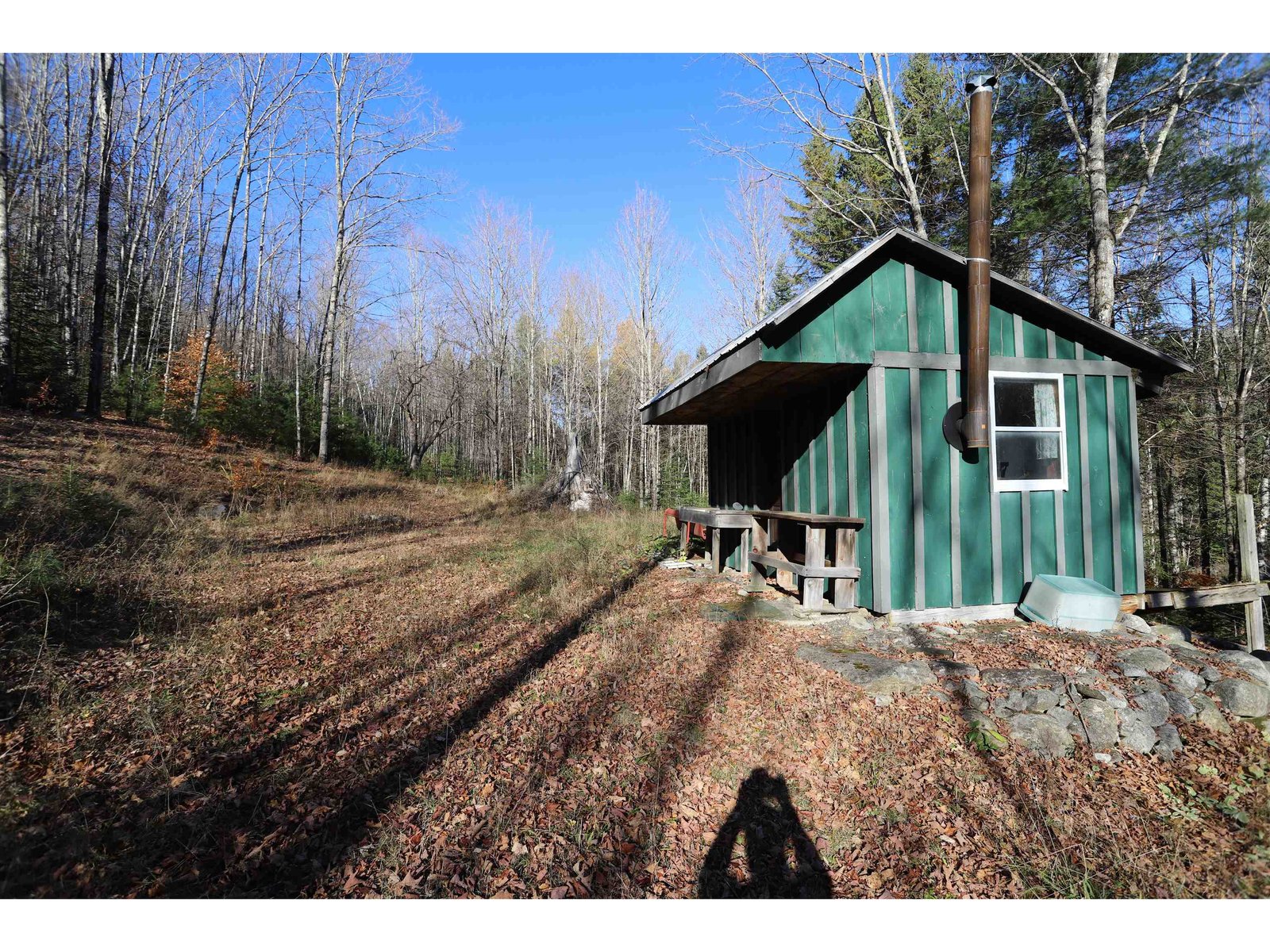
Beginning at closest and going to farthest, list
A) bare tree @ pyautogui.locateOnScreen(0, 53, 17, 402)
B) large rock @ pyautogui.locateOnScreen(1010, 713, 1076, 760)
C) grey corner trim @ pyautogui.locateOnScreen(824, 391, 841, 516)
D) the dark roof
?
large rock @ pyautogui.locateOnScreen(1010, 713, 1076, 760) < the dark roof < grey corner trim @ pyautogui.locateOnScreen(824, 391, 841, 516) < bare tree @ pyautogui.locateOnScreen(0, 53, 17, 402)

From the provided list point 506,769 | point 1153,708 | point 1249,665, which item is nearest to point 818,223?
point 1249,665

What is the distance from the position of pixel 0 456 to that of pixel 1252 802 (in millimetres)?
14170

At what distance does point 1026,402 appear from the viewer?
19.1 feet

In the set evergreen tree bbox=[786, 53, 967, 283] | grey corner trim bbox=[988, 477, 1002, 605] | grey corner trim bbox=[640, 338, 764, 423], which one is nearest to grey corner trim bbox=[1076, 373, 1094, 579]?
grey corner trim bbox=[988, 477, 1002, 605]

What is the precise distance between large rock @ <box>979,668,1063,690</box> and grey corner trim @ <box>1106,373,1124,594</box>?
2779mm

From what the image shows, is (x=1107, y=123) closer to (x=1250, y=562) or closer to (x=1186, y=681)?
(x=1250, y=562)

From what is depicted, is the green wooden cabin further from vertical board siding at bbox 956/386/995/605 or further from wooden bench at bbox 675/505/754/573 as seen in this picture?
wooden bench at bbox 675/505/754/573

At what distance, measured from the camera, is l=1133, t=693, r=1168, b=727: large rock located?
12.4 ft

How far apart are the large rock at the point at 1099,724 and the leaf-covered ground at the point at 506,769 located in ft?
0.60

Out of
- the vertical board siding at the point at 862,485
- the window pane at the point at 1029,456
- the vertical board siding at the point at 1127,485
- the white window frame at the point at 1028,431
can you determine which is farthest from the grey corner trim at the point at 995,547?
the vertical board siding at the point at 1127,485

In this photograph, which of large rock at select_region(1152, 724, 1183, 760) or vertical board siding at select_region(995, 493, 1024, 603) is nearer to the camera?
large rock at select_region(1152, 724, 1183, 760)

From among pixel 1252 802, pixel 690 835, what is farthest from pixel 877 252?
pixel 690 835

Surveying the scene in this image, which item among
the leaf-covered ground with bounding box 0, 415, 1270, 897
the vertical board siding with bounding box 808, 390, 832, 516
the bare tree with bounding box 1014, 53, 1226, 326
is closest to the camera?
the leaf-covered ground with bounding box 0, 415, 1270, 897

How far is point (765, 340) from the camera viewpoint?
16.8 ft
